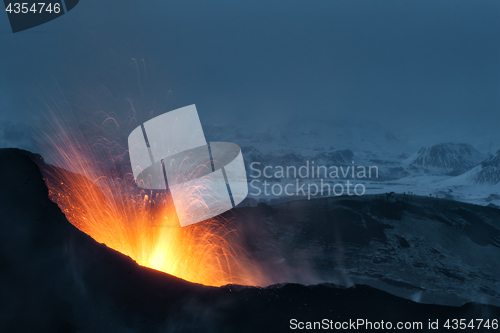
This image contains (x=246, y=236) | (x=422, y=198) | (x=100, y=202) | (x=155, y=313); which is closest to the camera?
(x=155, y=313)

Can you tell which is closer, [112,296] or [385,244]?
[112,296]

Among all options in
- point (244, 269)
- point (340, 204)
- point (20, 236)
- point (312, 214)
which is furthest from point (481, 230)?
point (20, 236)

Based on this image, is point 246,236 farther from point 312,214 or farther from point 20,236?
point 20,236

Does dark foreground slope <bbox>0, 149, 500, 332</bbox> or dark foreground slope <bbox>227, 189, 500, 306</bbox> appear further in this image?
dark foreground slope <bbox>227, 189, 500, 306</bbox>

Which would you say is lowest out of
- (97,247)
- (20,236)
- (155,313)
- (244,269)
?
(244,269)

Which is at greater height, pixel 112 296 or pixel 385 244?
pixel 112 296

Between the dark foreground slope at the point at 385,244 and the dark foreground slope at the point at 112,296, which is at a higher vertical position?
the dark foreground slope at the point at 112,296

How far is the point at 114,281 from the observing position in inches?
304

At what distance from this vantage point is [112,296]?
7.50 metres

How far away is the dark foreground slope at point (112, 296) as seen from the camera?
23.0 feet

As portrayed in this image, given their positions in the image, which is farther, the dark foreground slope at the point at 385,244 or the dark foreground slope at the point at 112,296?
the dark foreground slope at the point at 385,244

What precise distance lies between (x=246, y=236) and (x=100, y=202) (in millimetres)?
15912

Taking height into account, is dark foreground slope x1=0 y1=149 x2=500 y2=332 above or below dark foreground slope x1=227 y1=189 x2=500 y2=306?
above

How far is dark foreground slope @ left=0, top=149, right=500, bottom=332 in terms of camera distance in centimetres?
700
